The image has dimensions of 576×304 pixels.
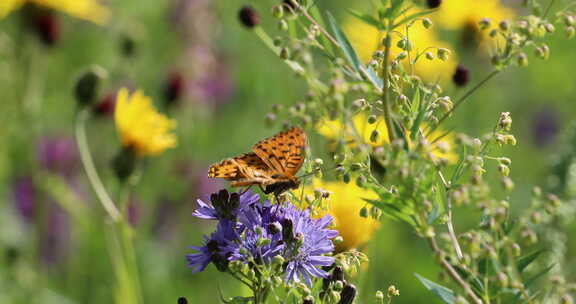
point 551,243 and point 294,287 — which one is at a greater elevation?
point 294,287

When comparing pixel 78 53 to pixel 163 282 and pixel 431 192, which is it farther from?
pixel 431 192

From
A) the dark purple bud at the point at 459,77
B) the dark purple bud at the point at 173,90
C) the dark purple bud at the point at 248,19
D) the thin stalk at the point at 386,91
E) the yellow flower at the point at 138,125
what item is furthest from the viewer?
the dark purple bud at the point at 173,90

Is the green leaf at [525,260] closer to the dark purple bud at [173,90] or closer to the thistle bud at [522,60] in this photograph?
the thistle bud at [522,60]

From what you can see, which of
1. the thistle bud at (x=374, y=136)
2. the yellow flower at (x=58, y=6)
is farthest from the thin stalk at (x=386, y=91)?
the yellow flower at (x=58, y=6)

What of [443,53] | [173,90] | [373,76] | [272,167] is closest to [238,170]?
[272,167]

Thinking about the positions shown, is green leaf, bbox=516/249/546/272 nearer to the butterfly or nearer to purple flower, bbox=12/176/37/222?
the butterfly

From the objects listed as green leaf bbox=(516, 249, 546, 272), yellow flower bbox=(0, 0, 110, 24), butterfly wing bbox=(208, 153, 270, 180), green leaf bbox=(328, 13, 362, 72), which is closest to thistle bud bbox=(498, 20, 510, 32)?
green leaf bbox=(328, 13, 362, 72)

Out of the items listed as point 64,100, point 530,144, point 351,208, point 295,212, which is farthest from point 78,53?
point 295,212
